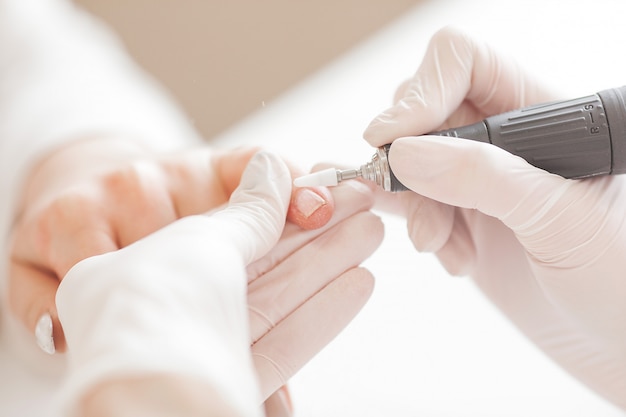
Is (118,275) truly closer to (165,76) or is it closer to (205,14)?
(165,76)

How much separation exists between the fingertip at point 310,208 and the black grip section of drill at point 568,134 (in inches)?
4.1

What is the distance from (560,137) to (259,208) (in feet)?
1.26

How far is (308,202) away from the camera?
86 centimetres

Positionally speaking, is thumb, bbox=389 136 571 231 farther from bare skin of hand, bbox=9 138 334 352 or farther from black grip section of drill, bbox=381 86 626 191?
bare skin of hand, bbox=9 138 334 352

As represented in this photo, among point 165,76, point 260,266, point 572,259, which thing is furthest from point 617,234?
point 165,76

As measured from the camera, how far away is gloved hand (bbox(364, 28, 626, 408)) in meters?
0.78

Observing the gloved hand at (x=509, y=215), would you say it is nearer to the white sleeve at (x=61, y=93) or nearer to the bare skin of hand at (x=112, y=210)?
the bare skin of hand at (x=112, y=210)

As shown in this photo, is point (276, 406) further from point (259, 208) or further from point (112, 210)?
point (112, 210)

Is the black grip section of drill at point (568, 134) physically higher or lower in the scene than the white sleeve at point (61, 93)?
lower

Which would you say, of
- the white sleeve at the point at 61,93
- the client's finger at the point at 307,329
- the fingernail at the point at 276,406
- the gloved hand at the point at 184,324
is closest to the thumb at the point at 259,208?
the gloved hand at the point at 184,324

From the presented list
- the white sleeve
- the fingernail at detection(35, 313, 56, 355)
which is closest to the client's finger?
the fingernail at detection(35, 313, 56, 355)

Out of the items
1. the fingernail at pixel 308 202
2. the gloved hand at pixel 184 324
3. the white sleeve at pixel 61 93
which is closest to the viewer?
the gloved hand at pixel 184 324

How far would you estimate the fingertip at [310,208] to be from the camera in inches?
33.9

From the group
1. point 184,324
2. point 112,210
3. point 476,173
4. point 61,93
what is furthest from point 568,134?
point 61,93
